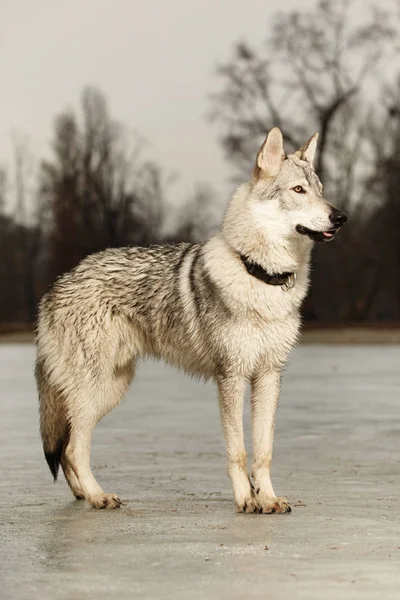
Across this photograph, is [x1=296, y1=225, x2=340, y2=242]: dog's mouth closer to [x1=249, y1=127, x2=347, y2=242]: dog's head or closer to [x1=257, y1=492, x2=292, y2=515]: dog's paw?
[x1=249, y1=127, x2=347, y2=242]: dog's head

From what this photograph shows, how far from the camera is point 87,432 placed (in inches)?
323

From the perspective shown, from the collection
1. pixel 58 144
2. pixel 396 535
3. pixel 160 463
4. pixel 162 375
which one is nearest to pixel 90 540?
pixel 396 535

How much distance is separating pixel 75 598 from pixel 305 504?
301 centimetres

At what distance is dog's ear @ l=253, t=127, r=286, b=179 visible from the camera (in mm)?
7762

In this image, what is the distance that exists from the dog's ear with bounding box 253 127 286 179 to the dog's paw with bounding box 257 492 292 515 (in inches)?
84.6

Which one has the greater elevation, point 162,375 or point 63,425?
point 63,425

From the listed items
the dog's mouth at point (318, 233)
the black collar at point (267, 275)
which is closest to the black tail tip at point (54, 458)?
the black collar at point (267, 275)

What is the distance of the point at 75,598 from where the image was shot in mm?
4883

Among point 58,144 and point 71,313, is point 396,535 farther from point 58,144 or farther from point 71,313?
point 58,144

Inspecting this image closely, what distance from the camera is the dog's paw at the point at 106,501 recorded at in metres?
7.66

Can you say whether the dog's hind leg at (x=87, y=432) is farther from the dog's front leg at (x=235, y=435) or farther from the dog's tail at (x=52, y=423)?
the dog's front leg at (x=235, y=435)

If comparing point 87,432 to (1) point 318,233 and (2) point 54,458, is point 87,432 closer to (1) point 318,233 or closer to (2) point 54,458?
(2) point 54,458

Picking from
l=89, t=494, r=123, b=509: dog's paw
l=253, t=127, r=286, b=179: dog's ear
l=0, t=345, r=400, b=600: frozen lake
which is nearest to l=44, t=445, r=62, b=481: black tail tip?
l=0, t=345, r=400, b=600: frozen lake

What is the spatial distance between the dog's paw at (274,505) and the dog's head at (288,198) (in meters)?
1.71
